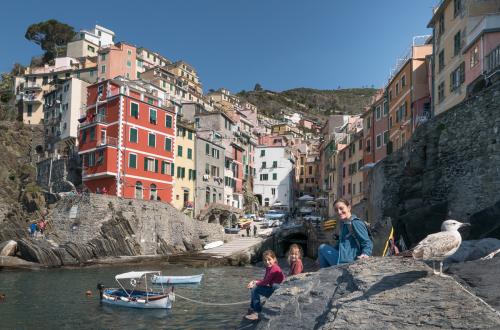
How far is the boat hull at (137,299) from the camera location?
24234 millimetres

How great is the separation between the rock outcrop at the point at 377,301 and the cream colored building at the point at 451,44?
30.0 m

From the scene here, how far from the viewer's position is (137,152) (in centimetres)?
5731

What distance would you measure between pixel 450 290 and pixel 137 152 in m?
53.8

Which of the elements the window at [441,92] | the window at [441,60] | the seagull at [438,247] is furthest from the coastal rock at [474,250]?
the window at [441,60]

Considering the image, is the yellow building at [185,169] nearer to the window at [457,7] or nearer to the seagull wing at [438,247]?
the window at [457,7]

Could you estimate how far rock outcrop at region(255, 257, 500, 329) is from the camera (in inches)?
229

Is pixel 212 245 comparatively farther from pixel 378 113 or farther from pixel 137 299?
pixel 137 299

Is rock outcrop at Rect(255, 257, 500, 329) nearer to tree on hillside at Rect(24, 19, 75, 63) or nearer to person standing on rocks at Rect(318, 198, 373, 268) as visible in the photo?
person standing on rocks at Rect(318, 198, 373, 268)

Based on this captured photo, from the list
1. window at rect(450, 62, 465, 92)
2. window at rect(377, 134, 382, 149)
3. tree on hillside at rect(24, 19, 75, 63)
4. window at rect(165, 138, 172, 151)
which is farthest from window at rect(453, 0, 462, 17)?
tree on hillside at rect(24, 19, 75, 63)

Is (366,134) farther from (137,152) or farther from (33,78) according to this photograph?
(33,78)

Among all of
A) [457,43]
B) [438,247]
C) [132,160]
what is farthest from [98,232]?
[438,247]

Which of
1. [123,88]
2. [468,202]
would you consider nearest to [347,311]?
[468,202]

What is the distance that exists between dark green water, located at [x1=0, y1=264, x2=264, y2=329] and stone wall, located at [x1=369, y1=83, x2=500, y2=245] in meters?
11.7

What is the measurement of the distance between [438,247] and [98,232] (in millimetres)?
45262
